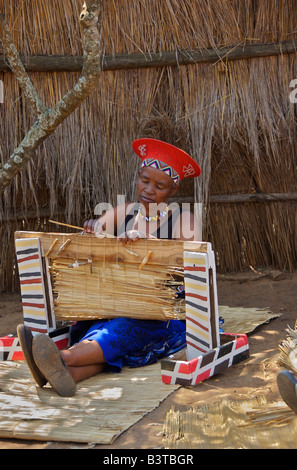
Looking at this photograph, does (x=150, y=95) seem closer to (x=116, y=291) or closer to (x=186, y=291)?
(x=116, y=291)

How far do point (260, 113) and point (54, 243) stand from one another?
2262 mm

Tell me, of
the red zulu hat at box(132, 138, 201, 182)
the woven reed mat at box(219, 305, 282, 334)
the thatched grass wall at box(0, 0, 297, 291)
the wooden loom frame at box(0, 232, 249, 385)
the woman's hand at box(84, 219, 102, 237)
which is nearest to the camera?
the wooden loom frame at box(0, 232, 249, 385)

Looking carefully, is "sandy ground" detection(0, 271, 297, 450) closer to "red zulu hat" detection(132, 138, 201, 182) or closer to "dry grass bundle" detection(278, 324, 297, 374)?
"dry grass bundle" detection(278, 324, 297, 374)

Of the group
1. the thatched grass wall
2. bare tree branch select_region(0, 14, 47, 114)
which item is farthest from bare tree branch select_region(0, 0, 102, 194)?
the thatched grass wall

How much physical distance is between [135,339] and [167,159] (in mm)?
1135

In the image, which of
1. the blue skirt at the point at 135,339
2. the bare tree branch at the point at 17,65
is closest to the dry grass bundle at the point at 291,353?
the blue skirt at the point at 135,339

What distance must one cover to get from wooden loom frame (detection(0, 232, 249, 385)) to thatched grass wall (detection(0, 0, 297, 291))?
1375 mm

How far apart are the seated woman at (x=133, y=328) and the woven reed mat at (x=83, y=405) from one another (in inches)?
3.0

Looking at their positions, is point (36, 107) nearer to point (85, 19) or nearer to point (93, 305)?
point (85, 19)

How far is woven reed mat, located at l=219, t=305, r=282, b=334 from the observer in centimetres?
364

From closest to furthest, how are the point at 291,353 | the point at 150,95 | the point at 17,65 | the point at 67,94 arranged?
the point at 291,353
the point at 67,94
the point at 17,65
the point at 150,95

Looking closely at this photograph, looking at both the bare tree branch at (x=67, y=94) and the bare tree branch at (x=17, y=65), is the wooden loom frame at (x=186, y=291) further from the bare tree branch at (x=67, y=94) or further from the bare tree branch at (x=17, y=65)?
the bare tree branch at (x=17, y=65)

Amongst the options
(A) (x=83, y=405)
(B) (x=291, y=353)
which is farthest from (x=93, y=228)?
(B) (x=291, y=353)

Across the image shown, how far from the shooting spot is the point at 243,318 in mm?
3891
